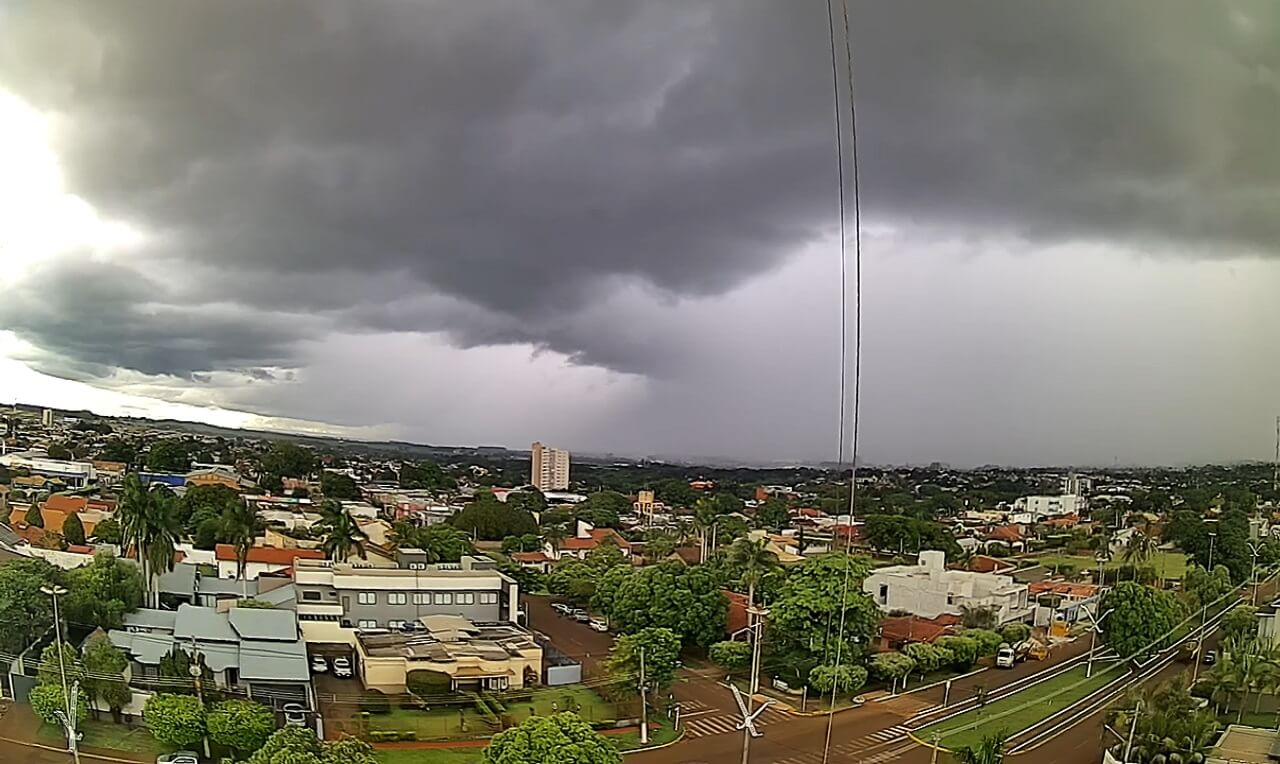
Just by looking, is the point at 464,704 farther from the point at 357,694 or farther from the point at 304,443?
the point at 304,443

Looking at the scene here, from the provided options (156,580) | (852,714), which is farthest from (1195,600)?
(156,580)

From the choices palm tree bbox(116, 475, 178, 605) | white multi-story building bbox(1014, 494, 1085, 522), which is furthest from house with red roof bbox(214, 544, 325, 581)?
white multi-story building bbox(1014, 494, 1085, 522)

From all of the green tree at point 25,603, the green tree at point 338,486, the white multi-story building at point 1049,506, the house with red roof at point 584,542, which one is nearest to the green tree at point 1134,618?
the white multi-story building at point 1049,506

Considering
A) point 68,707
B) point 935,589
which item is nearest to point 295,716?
point 68,707

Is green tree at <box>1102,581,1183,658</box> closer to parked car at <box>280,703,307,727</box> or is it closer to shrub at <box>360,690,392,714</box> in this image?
shrub at <box>360,690,392,714</box>

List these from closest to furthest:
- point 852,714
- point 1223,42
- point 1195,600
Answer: point 852,714 < point 1223,42 < point 1195,600

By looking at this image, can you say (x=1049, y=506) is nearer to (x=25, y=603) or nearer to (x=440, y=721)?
(x=440, y=721)

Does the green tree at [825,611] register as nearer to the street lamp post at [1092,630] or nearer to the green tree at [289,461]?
the street lamp post at [1092,630]
